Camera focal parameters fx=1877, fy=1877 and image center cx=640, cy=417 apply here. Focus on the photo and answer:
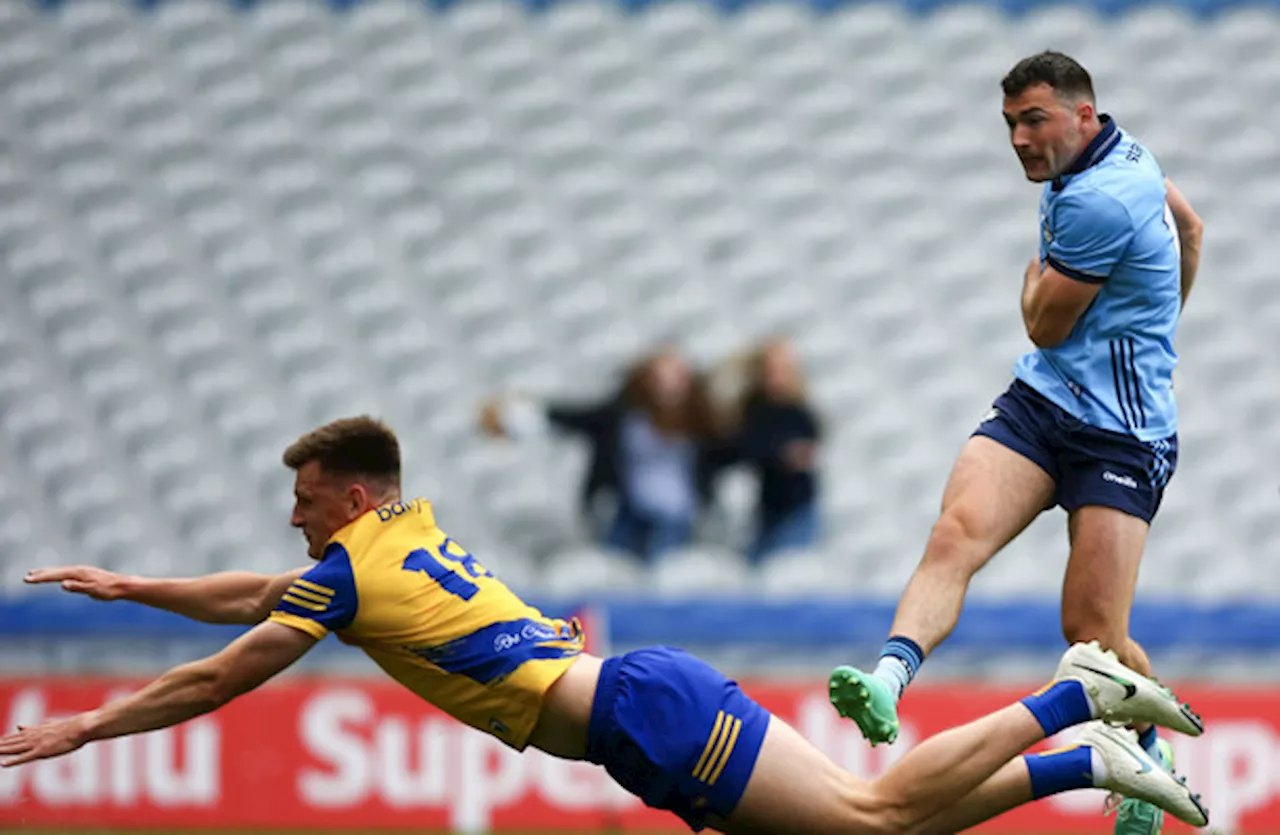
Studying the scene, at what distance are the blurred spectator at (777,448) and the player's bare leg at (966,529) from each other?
211 inches

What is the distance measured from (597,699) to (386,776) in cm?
464

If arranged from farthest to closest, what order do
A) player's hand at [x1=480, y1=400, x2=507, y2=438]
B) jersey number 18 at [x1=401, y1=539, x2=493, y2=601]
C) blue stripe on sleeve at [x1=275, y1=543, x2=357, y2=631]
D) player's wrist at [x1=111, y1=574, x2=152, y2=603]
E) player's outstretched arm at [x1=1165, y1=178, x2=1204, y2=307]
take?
player's hand at [x1=480, y1=400, x2=507, y2=438] < player's outstretched arm at [x1=1165, y1=178, x2=1204, y2=307] < player's wrist at [x1=111, y1=574, x2=152, y2=603] < jersey number 18 at [x1=401, y1=539, x2=493, y2=601] < blue stripe on sleeve at [x1=275, y1=543, x2=357, y2=631]

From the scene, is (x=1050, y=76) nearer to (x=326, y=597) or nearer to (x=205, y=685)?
(x=326, y=597)

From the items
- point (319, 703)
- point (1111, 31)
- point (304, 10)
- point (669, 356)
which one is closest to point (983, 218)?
point (1111, 31)

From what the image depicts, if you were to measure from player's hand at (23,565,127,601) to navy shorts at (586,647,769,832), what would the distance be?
1652mm

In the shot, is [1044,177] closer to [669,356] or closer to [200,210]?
[669,356]

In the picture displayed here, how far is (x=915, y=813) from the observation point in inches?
229

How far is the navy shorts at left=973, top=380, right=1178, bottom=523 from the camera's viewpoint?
237 inches

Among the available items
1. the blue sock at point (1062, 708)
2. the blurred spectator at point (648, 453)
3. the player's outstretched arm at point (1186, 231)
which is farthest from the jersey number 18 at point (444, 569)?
the blurred spectator at point (648, 453)

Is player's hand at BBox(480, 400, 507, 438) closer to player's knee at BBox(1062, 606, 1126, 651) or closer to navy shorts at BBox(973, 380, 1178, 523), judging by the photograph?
navy shorts at BBox(973, 380, 1178, 523)

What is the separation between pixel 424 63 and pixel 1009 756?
8810 mm

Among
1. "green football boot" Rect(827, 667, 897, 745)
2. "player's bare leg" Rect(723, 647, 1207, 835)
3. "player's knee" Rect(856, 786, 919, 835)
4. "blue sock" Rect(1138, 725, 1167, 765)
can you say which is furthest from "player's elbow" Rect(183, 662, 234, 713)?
"blue sock" Rect(1138, 725, 1167, 765)

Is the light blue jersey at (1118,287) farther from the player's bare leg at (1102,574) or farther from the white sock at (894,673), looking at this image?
the white sock at (894,673)

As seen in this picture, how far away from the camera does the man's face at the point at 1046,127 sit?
5922 mm
